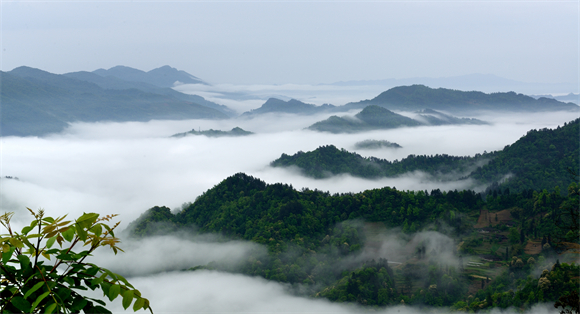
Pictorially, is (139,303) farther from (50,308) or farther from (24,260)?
(24,260)

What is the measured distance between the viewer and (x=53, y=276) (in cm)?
307

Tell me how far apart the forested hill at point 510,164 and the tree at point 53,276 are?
124323 mm

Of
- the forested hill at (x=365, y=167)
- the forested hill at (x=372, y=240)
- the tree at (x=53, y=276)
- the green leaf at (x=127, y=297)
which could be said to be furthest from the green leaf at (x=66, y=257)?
the forested hill at (x=365, y=167)

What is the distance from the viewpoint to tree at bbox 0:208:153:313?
294 centimetres

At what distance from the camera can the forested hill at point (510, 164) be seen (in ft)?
444

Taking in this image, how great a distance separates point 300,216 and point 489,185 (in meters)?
94.1

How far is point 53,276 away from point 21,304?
272 millimetres

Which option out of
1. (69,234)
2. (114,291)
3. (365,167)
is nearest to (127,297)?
(114,291)

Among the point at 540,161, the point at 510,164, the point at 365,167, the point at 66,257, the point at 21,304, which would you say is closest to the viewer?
the point at 21,304

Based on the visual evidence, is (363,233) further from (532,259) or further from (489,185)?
(489,185)

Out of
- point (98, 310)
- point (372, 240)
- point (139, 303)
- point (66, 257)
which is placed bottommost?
point (372, 240)

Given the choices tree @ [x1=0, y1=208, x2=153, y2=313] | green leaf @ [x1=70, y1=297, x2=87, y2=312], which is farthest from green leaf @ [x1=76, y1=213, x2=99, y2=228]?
green leaf @ [x1=70, y1=297, x2=87, y2=312]

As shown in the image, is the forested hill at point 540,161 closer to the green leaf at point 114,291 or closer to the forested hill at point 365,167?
the forested hill at point 365,167

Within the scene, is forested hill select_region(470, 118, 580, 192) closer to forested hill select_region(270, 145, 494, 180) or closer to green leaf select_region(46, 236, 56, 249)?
forested hill select_region(270, 145, 494, 180)
